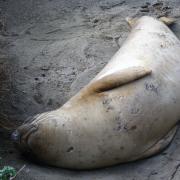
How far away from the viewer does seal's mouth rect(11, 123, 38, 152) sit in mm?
4285

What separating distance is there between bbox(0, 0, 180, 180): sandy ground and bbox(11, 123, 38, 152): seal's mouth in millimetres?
200

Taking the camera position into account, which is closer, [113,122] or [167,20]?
[113,122]

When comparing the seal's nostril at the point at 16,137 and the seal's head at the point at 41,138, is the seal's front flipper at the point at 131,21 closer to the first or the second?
the seal's head at the point at 41,138

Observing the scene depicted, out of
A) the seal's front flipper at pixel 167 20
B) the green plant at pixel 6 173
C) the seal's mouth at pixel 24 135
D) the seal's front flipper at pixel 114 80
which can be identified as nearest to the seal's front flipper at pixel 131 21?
the seal's front flipper at pixel 167 20

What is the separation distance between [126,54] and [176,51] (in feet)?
1.61

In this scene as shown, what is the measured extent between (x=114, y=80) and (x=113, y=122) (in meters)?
0.36

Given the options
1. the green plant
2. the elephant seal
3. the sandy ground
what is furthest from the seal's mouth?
the green plant

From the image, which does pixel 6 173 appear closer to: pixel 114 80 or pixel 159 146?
pixel 114 80

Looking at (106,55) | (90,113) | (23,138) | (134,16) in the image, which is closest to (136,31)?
(106,55)

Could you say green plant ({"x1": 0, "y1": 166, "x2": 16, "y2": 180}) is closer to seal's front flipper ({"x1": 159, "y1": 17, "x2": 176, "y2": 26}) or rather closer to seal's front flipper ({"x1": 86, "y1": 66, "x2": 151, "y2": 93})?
seal's front flipper ({"x1": 86, "y1": 66, "x2": 151, "y2": 93})

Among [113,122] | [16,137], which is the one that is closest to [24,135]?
[16,137]

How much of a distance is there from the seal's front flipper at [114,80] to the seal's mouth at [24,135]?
58 cm

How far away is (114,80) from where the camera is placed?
4523 mm

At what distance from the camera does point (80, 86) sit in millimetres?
5504
